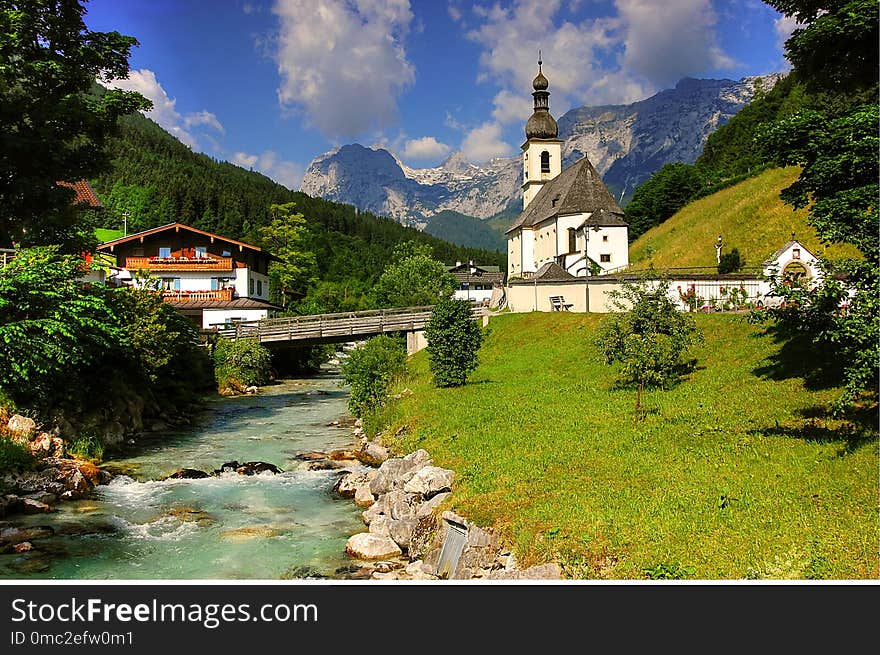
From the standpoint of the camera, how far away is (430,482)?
14570 mm

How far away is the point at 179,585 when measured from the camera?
271 inches

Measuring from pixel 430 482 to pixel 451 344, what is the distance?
1240 centimetres

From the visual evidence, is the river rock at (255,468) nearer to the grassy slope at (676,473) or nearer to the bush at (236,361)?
the grassy slope at (676,473)

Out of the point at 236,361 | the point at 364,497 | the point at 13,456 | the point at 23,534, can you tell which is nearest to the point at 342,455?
the point at 364,497

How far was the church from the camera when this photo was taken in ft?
197

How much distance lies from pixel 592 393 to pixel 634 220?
73.1 meters

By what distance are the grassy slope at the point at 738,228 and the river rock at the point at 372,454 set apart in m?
33.0

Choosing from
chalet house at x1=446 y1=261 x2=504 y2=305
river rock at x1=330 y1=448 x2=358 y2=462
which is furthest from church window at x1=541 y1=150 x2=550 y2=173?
river rock at x1=330 y1=448 x2=358 y2=462

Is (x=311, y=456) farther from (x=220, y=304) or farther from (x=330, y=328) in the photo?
(x=220, y=304)

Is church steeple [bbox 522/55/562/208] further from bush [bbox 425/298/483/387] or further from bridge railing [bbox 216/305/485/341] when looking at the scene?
bush [bbox 425/298/483/387]

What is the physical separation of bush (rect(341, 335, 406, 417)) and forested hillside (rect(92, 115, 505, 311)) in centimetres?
4504

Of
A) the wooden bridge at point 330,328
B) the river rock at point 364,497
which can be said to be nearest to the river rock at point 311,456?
the river rock at point 364,497

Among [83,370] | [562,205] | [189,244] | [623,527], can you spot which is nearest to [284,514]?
[623,527]

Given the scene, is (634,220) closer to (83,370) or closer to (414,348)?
(414,348)
